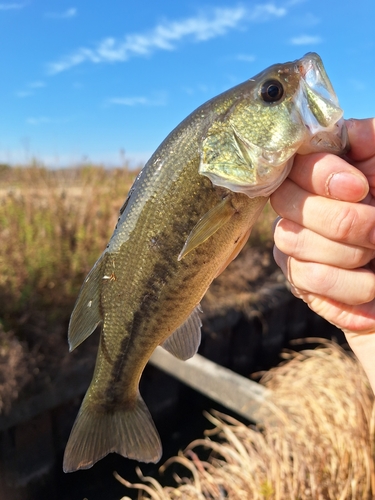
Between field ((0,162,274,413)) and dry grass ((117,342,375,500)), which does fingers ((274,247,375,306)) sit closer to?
dry grass ((117,342,375,500))

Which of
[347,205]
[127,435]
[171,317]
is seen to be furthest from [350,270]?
[127,435]

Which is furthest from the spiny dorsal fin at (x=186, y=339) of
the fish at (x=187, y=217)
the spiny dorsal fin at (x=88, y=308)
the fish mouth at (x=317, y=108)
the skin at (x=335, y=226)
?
the fish mouth at (x=317, y=108)

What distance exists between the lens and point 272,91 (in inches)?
56.9

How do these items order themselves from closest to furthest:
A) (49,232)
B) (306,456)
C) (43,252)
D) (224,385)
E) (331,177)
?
(331,177), (306,456), (224,385), (43,252), (49,232)

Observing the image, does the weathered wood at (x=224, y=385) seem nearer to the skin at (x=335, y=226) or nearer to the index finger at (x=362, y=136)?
the skin at (x=335, y=226)

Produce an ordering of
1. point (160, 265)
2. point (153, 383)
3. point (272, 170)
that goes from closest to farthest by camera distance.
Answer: point (272, 170) < point (160, 265) < point (153, 383)

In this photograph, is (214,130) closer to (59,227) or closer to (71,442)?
(71,442)

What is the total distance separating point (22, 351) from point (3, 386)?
0.39 metres

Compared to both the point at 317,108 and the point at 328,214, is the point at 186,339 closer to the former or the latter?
the point at 328,214

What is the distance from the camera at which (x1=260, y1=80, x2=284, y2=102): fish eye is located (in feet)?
4.71

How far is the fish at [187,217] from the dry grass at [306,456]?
58.1 inches

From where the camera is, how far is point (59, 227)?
5.57 m

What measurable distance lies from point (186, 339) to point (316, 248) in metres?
0.64

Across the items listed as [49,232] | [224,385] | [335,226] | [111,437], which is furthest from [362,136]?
[49,232]
